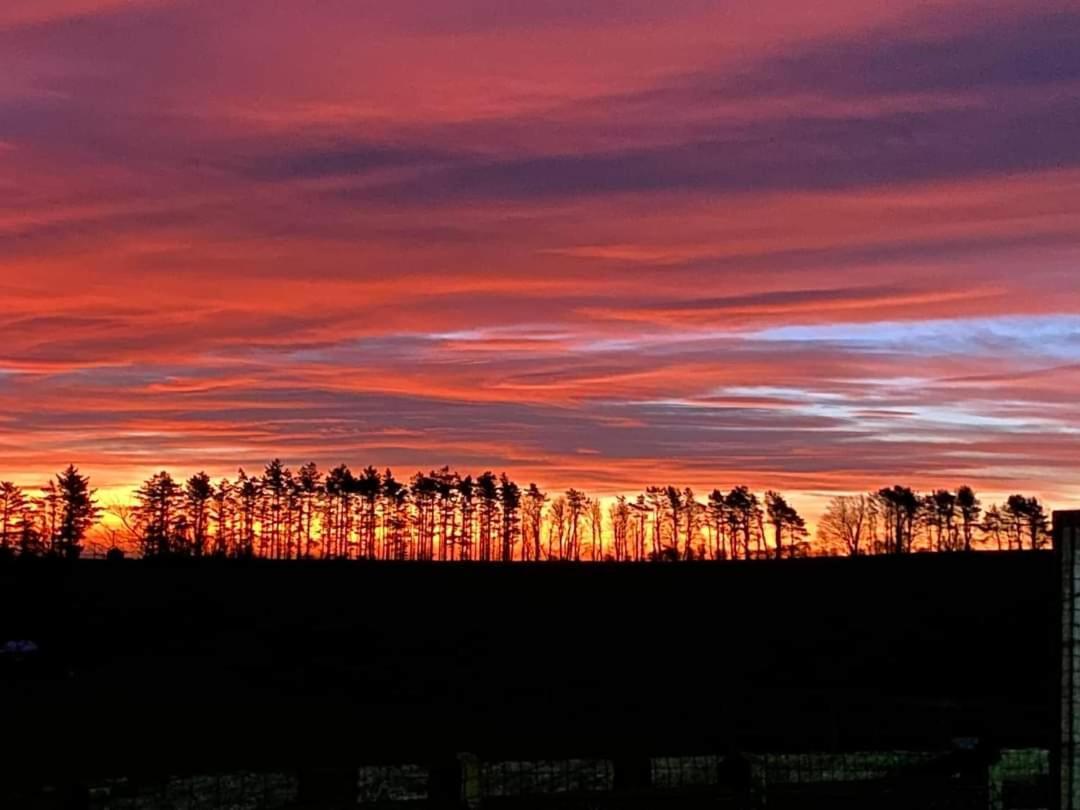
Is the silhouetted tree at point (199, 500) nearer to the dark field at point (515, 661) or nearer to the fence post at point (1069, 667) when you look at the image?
the dark field at point (515, 661)

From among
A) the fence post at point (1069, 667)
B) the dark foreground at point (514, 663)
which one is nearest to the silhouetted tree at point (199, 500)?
the dark foreground at point (514, 663)

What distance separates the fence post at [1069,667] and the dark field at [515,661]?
0.21m

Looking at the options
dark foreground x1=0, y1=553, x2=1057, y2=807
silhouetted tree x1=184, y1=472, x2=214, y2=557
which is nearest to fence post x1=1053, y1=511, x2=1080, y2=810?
dark foreground x1=0, y1=553, x2=1057, y2=807

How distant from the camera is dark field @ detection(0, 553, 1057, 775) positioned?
102ft

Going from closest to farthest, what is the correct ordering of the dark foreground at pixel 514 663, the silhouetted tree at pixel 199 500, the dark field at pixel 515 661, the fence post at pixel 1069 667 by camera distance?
the fence post at pixel 1069 667, the dark foreground at pixel 514 663, the dark field at pixel 515 661, the silhouetted tree at pixel 199 500

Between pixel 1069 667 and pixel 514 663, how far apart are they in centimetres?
4979

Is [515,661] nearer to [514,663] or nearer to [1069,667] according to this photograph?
[514,663]

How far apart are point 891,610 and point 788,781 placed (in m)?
58.3

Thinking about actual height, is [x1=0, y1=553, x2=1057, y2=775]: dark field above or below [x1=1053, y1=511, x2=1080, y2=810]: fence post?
below

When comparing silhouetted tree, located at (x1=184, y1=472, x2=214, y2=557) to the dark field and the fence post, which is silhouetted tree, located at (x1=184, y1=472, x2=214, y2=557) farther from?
the fence post

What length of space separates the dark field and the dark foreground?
0.17 metres

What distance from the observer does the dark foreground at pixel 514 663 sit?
3042 cm

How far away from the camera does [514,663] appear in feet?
192

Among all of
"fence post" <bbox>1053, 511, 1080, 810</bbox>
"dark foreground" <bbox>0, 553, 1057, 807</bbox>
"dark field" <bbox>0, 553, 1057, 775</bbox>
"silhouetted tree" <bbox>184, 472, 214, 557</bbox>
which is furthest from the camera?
"silhouetted tree" <bbox>184, 472, 214, 557</bbox>
